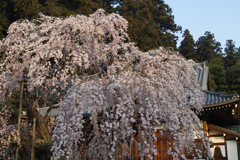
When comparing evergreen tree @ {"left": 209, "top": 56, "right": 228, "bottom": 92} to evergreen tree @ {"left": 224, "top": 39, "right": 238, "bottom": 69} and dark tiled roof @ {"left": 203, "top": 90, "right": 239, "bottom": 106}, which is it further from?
dark tiled roof @ {"left": 203, "top": 90, "right": 239, "bottom": 106}

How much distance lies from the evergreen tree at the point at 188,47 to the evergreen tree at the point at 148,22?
143 inches

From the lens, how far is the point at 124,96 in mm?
5055

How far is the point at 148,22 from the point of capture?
26.5 metres

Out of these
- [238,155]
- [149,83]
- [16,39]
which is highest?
[16,39]

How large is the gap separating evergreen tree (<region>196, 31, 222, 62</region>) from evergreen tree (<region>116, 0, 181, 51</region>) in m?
7.88

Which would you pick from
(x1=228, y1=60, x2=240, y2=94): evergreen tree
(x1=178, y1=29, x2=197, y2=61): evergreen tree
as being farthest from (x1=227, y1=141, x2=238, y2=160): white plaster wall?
(x1=178, y1=29, x2=197, y2=61): evergreen tree

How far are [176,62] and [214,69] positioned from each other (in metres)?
25.1

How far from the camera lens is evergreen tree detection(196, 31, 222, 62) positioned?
119 feet

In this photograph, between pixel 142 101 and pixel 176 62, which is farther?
pixel 176 62

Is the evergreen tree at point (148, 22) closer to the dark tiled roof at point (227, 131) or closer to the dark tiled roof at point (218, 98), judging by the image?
the dark tiled roof at point (218, 98)

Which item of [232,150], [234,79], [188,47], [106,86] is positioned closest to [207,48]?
Answer: [188,47]

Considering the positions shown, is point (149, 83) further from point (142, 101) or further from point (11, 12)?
point (11, 12)

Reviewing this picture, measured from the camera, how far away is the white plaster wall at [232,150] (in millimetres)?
11203

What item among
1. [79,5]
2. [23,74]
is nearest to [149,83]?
[23,74]
